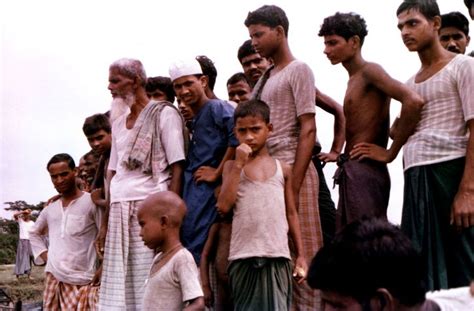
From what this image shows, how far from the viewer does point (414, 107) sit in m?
4.04

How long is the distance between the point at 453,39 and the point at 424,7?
0.83 meters

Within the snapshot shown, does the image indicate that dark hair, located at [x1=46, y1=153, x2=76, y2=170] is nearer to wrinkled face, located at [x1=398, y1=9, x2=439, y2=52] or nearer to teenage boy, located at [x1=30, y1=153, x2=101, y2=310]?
teenage boy, located at [x1=30, y1=153, x2=101, y2=310]

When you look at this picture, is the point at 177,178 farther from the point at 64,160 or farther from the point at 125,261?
the point at 64,160

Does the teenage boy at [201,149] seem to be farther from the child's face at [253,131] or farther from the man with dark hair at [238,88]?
the man with dark hair at [238,88]

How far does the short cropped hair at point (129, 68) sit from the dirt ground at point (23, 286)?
817 cm

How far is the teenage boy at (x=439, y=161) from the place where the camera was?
3764mm

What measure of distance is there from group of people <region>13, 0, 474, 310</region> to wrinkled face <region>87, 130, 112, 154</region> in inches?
23.0

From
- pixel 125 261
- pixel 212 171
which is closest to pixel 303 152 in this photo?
pixel 212 171

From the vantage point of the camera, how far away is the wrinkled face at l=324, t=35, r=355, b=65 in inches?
178

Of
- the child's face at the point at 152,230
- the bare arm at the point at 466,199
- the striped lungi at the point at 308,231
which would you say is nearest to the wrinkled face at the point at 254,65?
the striped lungi at the point at 308,231

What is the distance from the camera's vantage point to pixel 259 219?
14.0 feet

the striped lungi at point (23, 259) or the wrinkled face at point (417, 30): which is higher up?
the wrinkled face at point (417, 30)

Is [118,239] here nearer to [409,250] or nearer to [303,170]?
[303,170]

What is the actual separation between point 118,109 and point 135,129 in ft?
1.09
